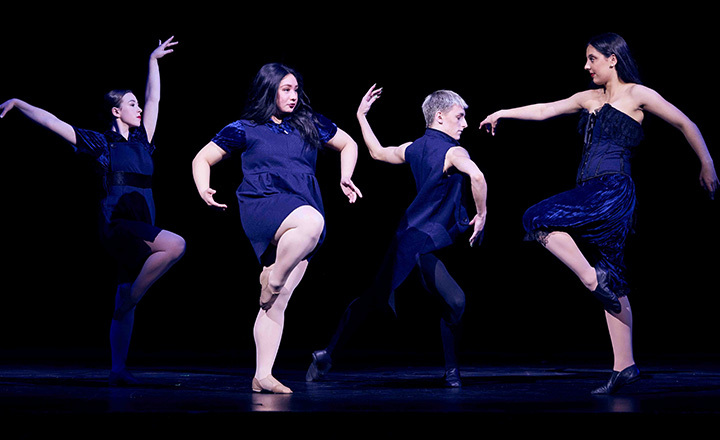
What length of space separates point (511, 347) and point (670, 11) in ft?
8.10

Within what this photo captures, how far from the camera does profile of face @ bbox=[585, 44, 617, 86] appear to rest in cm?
409

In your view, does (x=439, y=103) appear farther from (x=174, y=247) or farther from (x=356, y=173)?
(x=356, y=173)

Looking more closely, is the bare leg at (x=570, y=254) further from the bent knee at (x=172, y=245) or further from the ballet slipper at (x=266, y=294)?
the bent knee at (x=172, y=245)

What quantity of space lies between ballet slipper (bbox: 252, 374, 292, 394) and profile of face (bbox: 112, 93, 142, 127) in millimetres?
1444

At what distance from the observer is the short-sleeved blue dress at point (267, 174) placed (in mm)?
4016

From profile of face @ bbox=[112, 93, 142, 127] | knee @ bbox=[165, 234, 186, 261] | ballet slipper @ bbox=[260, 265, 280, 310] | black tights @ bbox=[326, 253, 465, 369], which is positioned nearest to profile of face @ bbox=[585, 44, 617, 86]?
black tights @ bbox=[326, 253, 465, 369]

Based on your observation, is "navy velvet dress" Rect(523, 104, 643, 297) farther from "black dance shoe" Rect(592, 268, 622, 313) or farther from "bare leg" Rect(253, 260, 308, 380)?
"bare leg" Rect(253, 260, 308, 380)

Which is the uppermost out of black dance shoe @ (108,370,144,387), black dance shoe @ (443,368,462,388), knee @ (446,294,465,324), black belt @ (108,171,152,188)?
black belt @ (108,171,152,188)

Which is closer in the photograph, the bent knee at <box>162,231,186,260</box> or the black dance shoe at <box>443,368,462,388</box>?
the black dance shoe at <box>443,368,462,388</box>

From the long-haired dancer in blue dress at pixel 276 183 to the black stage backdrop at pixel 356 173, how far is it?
7.62 feet

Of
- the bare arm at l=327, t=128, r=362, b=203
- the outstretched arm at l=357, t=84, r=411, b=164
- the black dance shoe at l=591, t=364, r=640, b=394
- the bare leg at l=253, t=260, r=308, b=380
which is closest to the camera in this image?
the black dance shoe at l=591, t=364, r=640, b=394

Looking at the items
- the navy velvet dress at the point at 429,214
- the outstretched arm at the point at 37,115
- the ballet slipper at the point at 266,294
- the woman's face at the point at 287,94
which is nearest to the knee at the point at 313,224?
the ballet slipper at the point at 266,294

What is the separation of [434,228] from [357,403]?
1.16 metres

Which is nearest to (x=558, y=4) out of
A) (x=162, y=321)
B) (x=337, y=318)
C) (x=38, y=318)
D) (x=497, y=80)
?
(x=497, y=80)
